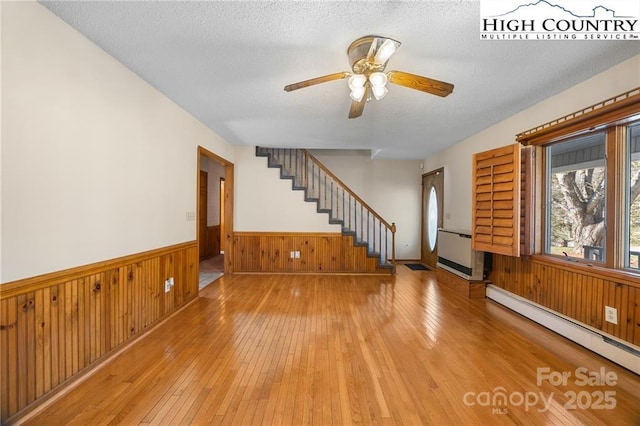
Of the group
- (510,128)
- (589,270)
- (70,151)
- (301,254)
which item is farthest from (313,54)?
(301,254)

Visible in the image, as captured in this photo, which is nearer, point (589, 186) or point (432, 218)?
point (589, 186)

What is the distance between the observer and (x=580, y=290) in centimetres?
252

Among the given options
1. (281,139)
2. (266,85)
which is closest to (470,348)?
(266,85)

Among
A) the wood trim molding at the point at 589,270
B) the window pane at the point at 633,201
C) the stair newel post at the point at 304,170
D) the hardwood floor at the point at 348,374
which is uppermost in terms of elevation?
the stair newel post at the point at 304,170

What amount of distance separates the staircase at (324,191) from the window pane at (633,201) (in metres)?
3.14

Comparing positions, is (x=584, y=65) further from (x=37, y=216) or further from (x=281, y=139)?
(x=37, y=216)

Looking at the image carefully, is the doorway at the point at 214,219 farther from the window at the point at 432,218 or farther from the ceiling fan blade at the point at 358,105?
the window at the point at 432,218

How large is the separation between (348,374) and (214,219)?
606 cm

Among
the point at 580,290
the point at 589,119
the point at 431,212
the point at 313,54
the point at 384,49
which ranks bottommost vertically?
the point at 580,290

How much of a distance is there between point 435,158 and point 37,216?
20.4ft

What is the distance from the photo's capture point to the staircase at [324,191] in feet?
17.4

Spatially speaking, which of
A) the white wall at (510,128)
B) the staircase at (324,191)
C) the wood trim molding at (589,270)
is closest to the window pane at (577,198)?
the wood trim molding at (589,270)

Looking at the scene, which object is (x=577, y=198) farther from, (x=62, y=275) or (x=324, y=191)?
(x=62, y=275)

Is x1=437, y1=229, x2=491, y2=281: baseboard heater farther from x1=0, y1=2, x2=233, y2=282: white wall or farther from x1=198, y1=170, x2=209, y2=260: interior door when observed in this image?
x1=198, y1=170, x2=209, y2=260: interior door
